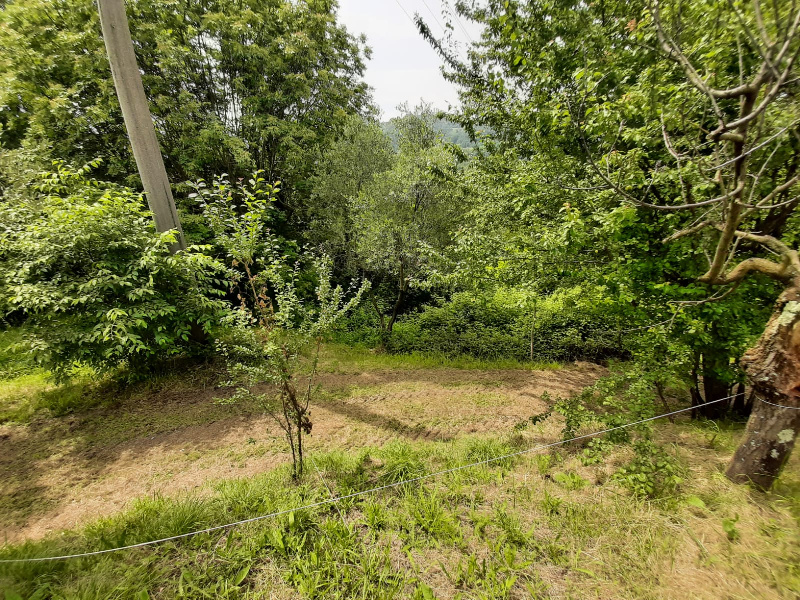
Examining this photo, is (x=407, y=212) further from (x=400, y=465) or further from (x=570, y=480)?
(x=570, y=480)

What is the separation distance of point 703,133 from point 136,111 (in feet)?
28.2

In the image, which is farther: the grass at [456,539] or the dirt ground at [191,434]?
the dirt ground at [191,434]

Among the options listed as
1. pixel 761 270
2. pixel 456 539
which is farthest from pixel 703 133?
pixel 456 539

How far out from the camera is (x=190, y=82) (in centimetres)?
898

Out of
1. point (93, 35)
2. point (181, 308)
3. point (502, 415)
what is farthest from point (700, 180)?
point (93, 35)

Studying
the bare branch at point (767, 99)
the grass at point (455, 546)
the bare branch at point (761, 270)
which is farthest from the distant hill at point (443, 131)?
the grass at point (455, 546)

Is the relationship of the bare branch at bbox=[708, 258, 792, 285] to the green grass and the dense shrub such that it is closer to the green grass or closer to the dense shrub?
the dense shrub

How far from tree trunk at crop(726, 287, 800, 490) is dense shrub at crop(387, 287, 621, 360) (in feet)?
18.9

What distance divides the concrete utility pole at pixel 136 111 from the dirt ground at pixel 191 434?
336 centimetres

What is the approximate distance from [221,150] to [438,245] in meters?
6.66

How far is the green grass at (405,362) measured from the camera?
7.93 metres

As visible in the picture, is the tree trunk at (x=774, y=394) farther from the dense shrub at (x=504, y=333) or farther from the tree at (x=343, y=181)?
the tree at (x=343, y=181)

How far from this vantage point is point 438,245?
27.8ft

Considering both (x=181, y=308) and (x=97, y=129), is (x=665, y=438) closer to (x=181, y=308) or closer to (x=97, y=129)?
(x=181, y=308)
